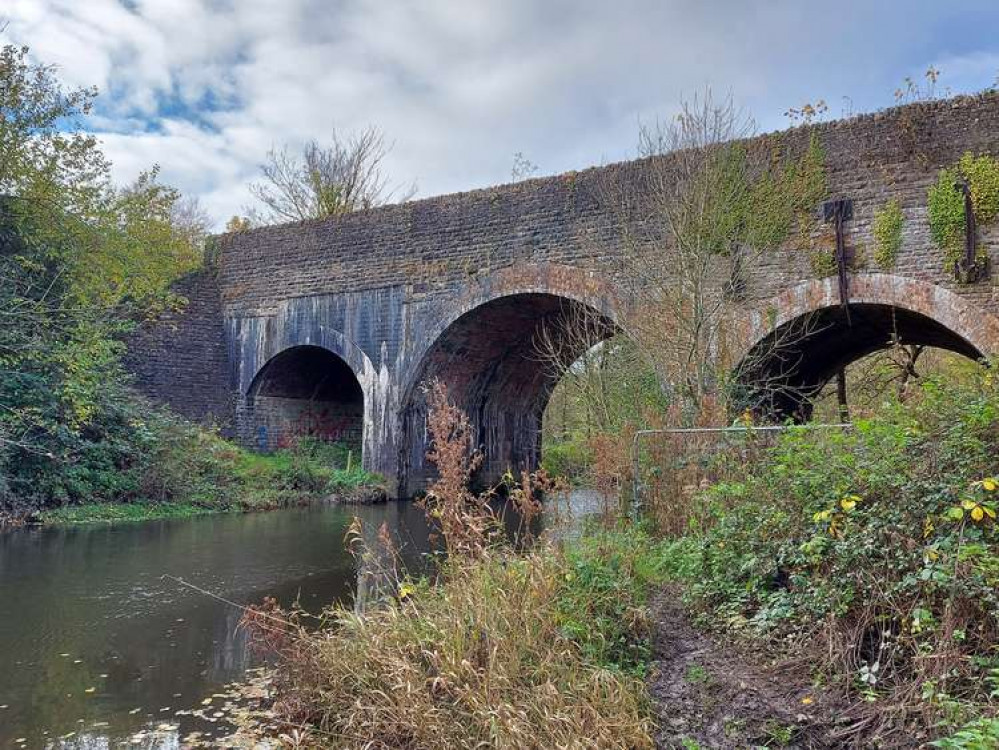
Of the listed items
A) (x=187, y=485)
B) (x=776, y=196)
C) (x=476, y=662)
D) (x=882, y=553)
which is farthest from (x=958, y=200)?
(x=187, y=485)

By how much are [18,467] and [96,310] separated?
9.87 ft

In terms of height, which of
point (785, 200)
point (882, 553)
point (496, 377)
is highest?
point (785, 200)

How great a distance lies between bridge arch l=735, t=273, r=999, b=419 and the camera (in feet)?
32.4

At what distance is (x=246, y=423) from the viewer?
18.4 meters

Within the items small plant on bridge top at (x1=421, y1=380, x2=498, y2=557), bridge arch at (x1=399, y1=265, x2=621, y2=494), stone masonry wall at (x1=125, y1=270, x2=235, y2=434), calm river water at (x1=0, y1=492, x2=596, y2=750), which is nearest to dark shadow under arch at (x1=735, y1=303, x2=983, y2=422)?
bridge arch at (x1=399, y1=265, x2=621, y2=494)

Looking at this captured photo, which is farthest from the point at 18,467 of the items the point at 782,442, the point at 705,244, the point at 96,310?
the point at 782,442

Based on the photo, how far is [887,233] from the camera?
1055cm

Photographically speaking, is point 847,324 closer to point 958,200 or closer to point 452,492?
point 958,200

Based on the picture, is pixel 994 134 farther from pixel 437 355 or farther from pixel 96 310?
pixel 96 310

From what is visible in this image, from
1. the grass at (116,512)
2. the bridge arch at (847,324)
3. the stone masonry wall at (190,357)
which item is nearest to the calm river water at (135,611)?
the grass at (116,512)

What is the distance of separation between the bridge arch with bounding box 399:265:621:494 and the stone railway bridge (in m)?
0.04

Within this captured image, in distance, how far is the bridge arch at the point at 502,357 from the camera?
1341 centimetres

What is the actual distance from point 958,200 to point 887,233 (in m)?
0.90

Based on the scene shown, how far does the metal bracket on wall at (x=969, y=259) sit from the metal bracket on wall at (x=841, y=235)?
1.32 meters
